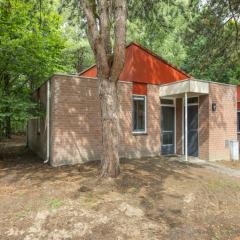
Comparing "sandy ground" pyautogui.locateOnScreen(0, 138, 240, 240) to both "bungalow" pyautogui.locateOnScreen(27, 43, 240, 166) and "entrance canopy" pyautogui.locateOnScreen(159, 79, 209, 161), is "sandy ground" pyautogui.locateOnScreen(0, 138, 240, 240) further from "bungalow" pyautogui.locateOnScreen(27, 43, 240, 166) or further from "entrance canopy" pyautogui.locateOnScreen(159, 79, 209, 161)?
"entrance canopy" pyautogui.locateOnScreen(159, 79, 209, 161)

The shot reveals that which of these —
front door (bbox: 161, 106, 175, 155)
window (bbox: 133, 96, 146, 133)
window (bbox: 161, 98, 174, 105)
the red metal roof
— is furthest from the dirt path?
the red metal roof

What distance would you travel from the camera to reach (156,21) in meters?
10.0

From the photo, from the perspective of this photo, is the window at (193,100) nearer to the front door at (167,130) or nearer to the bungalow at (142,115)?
the bungalow at (142,115)

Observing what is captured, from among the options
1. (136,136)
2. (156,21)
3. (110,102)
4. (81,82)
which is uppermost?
(156,21)

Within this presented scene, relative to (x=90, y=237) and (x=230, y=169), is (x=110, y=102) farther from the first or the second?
(x=230, y=169)

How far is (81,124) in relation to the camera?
9406 mm

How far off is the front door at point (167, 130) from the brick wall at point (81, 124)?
39.5 inches

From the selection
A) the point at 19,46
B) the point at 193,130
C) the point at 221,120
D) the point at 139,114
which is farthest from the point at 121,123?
the point at 19,46

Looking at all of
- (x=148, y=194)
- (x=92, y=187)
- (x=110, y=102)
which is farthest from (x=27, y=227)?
(x=110, y=102)

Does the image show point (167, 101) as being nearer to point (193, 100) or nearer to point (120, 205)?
point (193, 100)

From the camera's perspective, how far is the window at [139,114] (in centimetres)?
1080

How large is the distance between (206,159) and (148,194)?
5516 mm

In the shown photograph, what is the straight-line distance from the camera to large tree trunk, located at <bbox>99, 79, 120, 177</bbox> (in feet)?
20.6

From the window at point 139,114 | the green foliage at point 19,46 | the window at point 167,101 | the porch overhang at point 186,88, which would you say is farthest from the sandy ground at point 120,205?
the window at point 167,101
